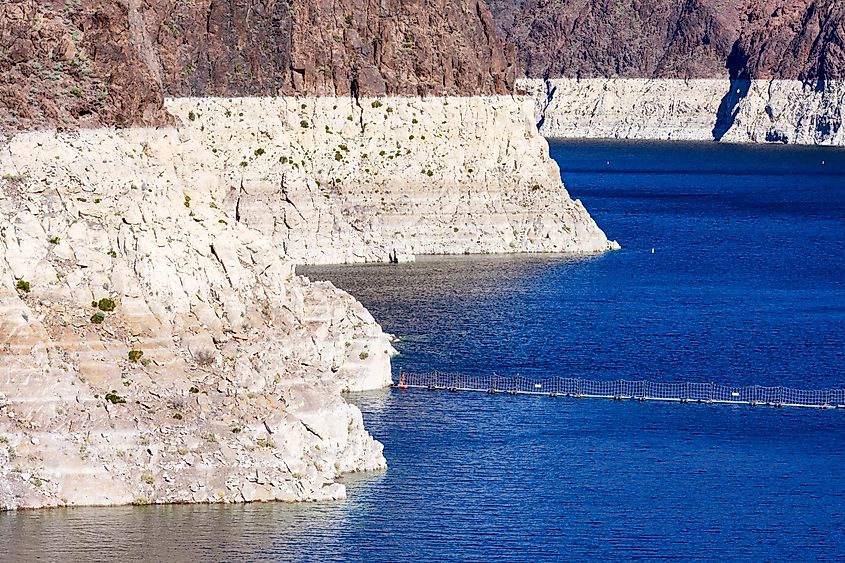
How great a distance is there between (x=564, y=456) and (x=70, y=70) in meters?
22.8

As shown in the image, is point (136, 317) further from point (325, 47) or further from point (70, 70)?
point (325, 47)

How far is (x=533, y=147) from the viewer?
573ft

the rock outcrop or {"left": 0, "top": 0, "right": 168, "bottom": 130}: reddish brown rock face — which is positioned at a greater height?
{"left": 0, "top": 0, "right": 168, "bottom": 130}: reddish brown rock face

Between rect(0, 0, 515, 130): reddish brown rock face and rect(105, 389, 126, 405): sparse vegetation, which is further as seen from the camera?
rect(0, 0, 515, 130): reddish brown rock face

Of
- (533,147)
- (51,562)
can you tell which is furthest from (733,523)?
(533,147)

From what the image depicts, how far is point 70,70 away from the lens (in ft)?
300

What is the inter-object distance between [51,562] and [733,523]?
21.9 meters

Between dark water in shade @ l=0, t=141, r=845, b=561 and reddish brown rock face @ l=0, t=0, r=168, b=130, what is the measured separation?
50.2 feet

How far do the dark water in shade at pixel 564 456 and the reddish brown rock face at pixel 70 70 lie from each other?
15310 mm

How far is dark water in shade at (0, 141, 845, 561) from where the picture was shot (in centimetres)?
7562

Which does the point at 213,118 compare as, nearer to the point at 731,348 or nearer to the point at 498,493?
the point at 731,348

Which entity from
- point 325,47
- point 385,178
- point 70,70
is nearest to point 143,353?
point 70,70

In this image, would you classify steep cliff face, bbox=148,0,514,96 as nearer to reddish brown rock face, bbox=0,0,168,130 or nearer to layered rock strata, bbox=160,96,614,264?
layered rock strata, bbox=160,96,614,264

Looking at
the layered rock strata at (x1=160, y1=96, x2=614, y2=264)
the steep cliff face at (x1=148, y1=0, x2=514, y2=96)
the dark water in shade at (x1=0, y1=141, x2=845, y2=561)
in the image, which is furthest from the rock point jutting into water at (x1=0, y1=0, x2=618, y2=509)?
the steep cliff face at (x1=148, y1=0, x2=514, y2=96)
